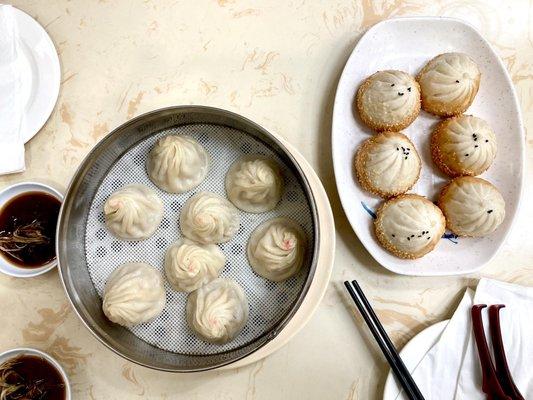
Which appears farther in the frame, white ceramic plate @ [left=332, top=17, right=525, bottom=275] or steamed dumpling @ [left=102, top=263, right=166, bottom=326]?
white ceramic plate @ [left=332, top=17, right=525, bottom=275]

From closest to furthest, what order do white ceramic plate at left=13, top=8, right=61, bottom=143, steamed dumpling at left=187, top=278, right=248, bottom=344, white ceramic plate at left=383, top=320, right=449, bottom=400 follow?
1. steamed dumpling at left=187, top=278, right=248, bottom=344
2. white ceramic plate at left=383, top=320, right=449, bottom=400
3. white ceramic plate at left=13, top=8, right=61, bottom=143

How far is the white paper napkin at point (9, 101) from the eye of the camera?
4.36ft

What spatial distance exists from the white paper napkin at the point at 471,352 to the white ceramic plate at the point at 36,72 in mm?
1209

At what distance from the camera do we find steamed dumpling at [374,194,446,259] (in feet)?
4.00

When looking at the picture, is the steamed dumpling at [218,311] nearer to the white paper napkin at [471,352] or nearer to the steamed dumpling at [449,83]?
the white paper napkin at [471,352]

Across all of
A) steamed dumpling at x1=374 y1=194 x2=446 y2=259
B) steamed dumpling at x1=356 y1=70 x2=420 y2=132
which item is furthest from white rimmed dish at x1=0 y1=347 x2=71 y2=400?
steamed dumpling at x1=356 y1=70 x2=420 y2=132

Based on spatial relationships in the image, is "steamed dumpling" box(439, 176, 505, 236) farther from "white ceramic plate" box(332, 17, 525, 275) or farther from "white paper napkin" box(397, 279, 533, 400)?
"white paper napkin" box(397, 279, 533, 400)

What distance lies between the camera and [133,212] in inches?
47.1

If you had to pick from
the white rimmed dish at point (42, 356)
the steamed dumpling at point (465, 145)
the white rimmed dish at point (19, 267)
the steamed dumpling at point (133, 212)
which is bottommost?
the white rimmed dish at point (42, 356)

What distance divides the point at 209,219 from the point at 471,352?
2.49ft

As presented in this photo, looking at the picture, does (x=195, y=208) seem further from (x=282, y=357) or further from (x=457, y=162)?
(x=457, y=162)

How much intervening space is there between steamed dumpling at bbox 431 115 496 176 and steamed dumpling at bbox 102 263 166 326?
2.63 ft

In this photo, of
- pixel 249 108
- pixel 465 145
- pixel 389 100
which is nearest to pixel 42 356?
pixel 249 108

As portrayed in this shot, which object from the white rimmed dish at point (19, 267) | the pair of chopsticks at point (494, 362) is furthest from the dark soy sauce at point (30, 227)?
the pair of chopsticks at point (494, 362)
